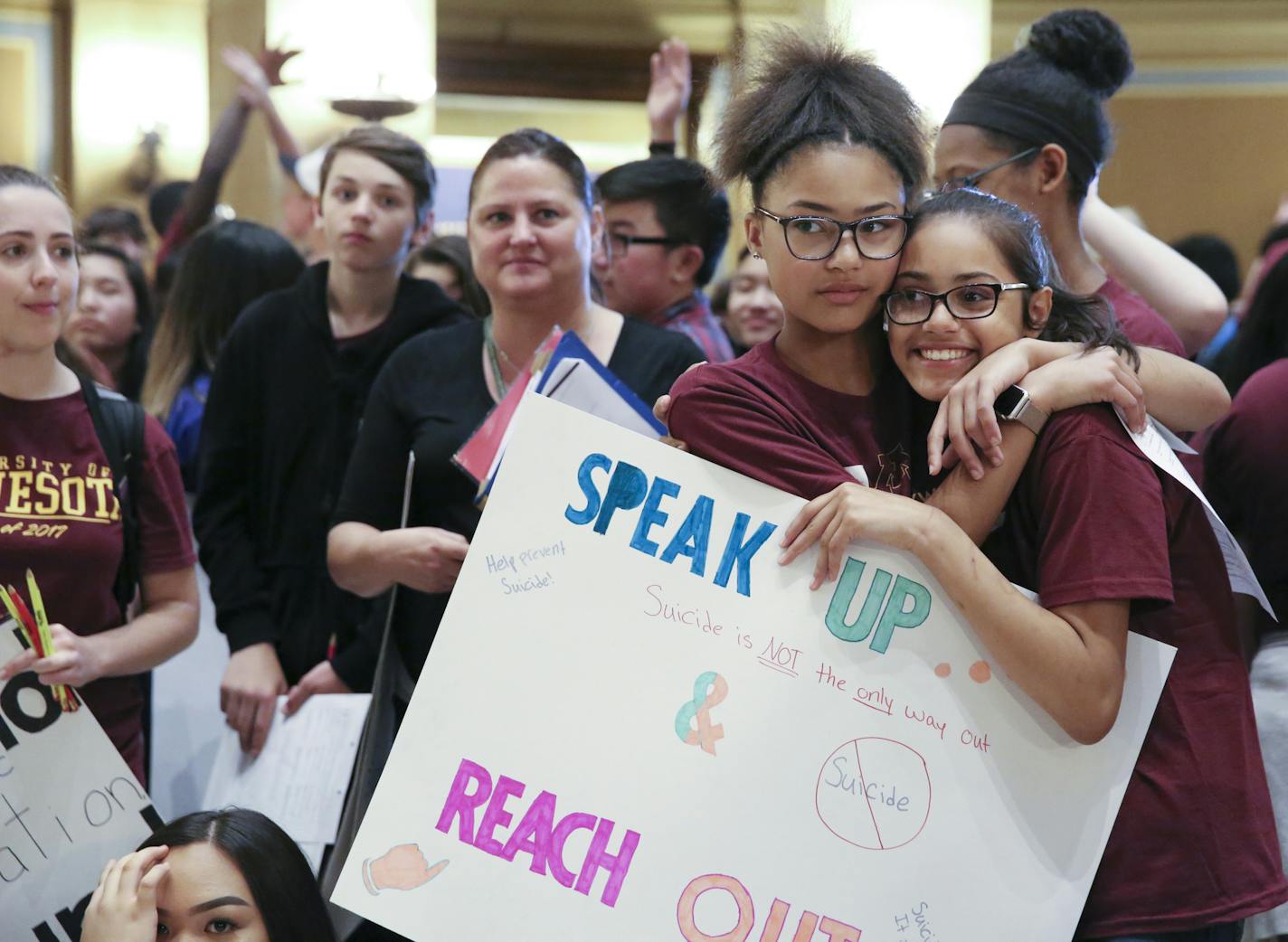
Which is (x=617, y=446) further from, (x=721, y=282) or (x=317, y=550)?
(x=721, y=282)

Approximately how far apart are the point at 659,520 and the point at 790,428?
0.18m

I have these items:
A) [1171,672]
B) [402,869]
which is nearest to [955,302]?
[1171,672]

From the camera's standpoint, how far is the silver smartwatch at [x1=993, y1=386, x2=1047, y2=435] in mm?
1555

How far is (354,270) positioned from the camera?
111 inches

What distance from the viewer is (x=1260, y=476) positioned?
2.18 m

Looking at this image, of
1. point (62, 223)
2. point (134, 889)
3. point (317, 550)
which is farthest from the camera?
point (317, 550)

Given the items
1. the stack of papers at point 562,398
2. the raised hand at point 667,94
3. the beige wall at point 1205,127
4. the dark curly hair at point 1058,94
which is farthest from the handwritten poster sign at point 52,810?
the beige wall at point 1205,127

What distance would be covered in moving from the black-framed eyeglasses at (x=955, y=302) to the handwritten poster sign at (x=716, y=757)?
0.88 feet

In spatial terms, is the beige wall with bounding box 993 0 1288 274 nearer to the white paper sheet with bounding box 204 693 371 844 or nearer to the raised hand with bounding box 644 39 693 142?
the raised hand with bounding box 644 39 693 142

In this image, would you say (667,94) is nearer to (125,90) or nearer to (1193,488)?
(1193,488)

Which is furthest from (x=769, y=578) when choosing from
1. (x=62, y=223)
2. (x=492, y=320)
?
(x=62, y=223)

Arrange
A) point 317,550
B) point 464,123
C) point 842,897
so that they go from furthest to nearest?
point 464,123 < point 317,550 < point 842,897

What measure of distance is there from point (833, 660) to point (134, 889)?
38.1 inches

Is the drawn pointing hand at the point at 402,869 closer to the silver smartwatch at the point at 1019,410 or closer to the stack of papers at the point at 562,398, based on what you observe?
the stack of papers at the point at 562,398
